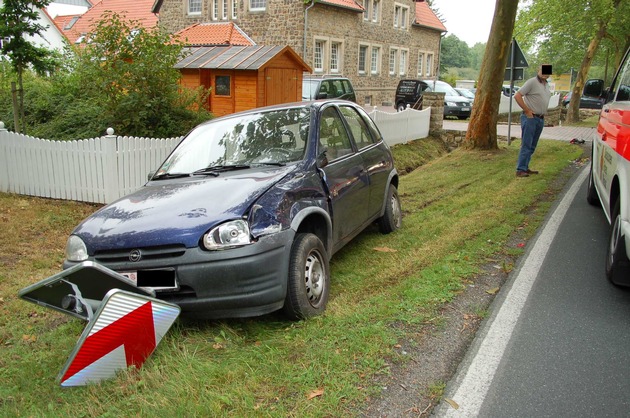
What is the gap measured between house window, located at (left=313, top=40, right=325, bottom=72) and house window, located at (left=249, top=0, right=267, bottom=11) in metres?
3.54

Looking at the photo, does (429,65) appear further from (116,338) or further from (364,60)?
(116,338)

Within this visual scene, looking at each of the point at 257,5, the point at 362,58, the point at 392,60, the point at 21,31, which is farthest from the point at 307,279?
the point at 392,60

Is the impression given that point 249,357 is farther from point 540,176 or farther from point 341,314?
point 540,176

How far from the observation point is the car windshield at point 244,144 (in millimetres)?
5098

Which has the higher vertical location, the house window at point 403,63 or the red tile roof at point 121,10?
the red tile roof at point 121,10

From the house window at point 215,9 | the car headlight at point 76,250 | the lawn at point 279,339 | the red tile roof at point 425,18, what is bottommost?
the lawn at point 279,339

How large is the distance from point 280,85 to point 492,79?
7575 millimetres

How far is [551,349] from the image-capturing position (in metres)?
3.79

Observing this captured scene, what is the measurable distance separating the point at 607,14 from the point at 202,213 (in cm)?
2497

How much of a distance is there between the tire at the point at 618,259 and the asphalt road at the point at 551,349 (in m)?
0.14

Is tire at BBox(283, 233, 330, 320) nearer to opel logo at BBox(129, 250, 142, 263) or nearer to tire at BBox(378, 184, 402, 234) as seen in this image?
opel logo at BBox(129, 250, 142, 263)

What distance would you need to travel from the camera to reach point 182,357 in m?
3.59

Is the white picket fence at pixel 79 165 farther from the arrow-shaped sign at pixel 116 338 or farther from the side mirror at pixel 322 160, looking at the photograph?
the arrow-shaped sign at pixel 116 338

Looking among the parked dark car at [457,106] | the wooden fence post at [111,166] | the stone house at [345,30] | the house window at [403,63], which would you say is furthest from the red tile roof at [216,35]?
the wooden fence post at [111,166]
